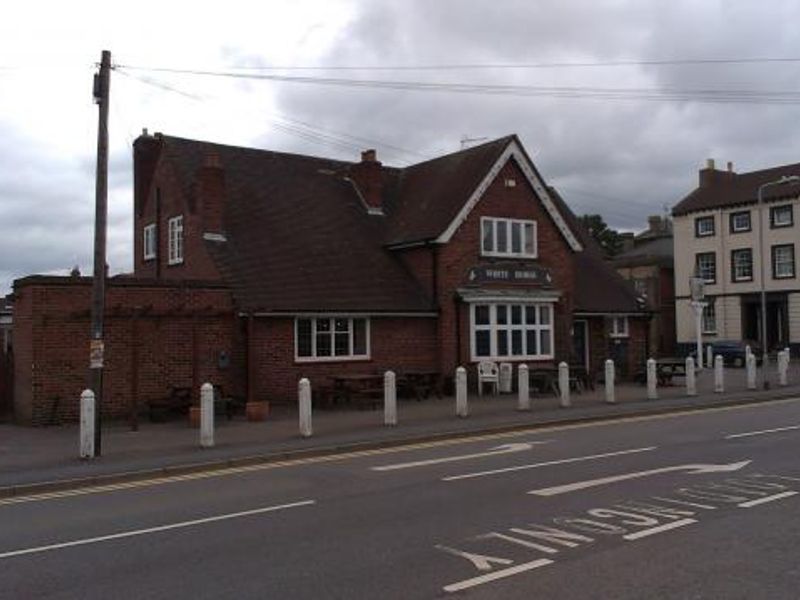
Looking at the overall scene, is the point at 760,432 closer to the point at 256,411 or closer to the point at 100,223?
the point at 256,411

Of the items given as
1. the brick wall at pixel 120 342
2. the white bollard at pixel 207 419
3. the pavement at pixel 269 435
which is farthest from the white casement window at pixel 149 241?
the white bollard at pixel 207 419

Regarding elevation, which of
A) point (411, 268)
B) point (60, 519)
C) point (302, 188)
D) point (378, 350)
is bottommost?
point (60, 519)

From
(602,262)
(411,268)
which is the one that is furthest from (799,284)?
(411,268)

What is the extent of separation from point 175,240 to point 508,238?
9.95 m

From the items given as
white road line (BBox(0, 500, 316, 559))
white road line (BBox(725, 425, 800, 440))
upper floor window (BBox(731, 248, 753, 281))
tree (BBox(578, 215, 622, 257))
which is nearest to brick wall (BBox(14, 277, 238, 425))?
white road line (BBox(0, 500, 316, 559))

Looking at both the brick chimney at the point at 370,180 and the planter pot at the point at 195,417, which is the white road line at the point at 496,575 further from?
the brick chimney at the point at 370,180

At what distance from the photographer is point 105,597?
6.72 meters

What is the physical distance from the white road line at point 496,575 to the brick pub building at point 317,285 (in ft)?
44.9

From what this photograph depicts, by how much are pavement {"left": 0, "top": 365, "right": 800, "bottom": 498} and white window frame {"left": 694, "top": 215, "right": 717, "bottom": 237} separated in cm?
3549

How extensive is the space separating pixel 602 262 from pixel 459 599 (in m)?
30.4

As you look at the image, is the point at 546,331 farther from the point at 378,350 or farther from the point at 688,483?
the point at 688,483

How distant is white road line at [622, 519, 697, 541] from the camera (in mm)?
8174

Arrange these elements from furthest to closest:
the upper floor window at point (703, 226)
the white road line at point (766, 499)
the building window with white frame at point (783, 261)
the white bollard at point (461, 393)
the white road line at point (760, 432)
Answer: the upper floor window at point (703, 226) < the building window with white frame at point (783, 261) < the white bollard at point (461, 393) < the white road line at point (760, 432) < the white road line at point (766, 499)

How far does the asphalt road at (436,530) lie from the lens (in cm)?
686
